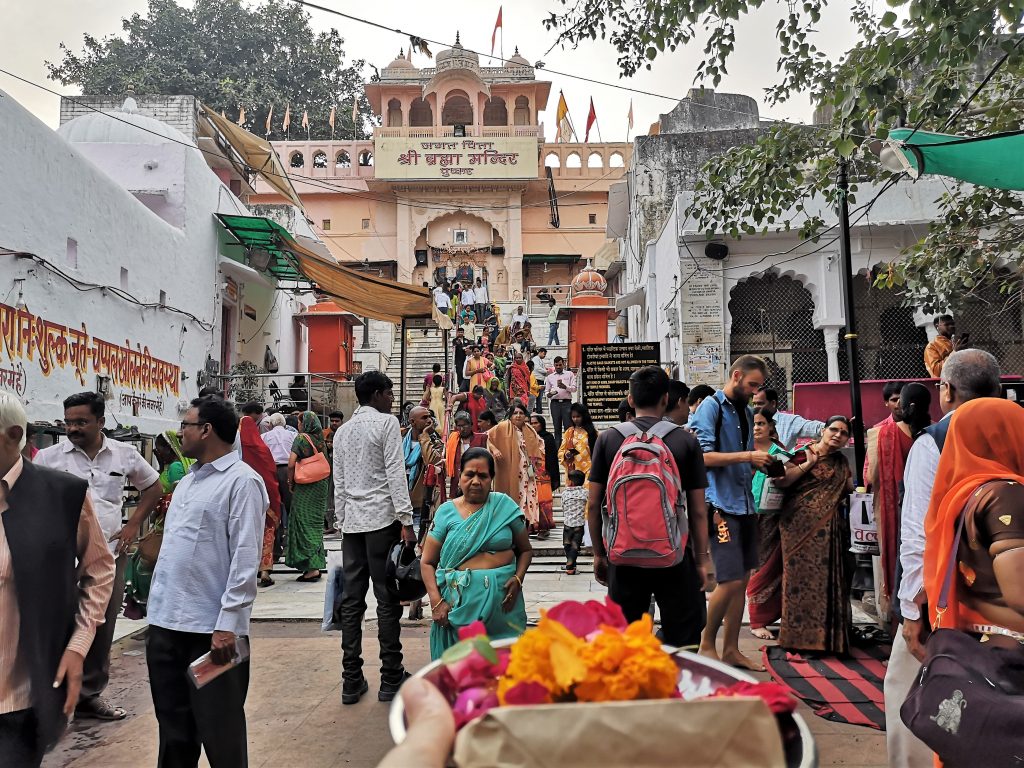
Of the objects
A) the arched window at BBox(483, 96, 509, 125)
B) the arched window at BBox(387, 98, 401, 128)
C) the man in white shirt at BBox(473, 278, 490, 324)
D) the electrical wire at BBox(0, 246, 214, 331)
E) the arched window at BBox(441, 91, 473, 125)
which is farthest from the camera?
the arched window at BBox(483, 96, 509, 125)

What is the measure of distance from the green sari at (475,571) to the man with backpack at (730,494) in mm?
1411

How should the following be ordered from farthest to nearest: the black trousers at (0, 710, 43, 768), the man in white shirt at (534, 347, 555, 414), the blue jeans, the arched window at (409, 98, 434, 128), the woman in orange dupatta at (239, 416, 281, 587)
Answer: the arched window at (409, 98, 434, 128) < the blue jeans < the man in white shirt at (534, 347, 555, 414) < the woman in orange dupatta at (239, 416, 281, 587) < the black trousers at (0, 710, 43, 768)

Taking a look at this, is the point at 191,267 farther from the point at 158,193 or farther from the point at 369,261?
the point at 369,261

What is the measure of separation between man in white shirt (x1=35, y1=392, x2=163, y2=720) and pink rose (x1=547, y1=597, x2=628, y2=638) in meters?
3.52

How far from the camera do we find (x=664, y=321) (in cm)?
1529

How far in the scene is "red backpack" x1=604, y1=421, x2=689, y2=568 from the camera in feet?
11.3

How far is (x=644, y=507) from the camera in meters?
3.45

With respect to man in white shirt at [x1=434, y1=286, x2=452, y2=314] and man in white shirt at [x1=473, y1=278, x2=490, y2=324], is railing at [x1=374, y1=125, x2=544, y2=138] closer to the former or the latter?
man in white shirt at [x1=473, y1=278, x2=490, y2=324]

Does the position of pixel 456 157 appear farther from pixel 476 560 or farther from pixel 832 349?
pixel 476 560

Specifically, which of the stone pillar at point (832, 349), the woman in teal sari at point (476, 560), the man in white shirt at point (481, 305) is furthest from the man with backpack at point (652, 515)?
the man in white shirt at point (481, 305)

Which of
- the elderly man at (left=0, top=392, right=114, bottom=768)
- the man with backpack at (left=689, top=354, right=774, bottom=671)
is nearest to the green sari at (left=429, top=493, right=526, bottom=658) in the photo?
the man with backpack at (left=689, top=354, right=774, bottom=671)

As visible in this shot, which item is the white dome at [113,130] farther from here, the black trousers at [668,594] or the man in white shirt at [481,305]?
the black trousers at [668,594]

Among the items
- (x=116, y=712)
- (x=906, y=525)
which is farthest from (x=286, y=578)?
(x=906, y=525)

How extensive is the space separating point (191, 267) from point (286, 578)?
273 inches
